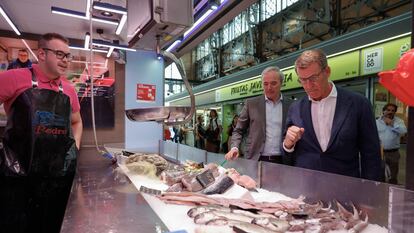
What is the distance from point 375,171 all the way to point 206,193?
103 centimetres

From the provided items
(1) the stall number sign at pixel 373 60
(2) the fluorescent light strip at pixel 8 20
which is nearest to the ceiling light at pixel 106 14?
(2) the fluorescent light strip at pixel 8 20

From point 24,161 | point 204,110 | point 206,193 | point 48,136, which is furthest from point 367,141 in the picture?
point 204,110

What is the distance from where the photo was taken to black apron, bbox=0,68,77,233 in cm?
177

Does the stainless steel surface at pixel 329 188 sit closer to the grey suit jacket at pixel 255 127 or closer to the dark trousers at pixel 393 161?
the grey suit jacket at pixel 255 127

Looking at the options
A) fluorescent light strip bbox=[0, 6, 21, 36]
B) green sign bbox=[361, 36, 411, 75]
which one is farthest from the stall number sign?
fluorescent light strip bbox=[0, 6, 21, 36]

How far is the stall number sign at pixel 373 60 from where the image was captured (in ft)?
14.6

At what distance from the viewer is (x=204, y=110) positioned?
1268 centimetres

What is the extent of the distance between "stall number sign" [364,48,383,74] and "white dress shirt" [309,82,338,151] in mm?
3225

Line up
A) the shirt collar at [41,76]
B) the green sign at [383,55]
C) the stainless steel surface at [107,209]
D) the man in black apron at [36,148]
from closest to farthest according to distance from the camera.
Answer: the stainless steel surface at [107,209]
the man in black apron at [36,148]
the shirt collar at [41,76]
the green sign at [383,55]

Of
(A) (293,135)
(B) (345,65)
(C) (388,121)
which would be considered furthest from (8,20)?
(C) (388,121)

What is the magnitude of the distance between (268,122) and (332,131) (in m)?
0.93

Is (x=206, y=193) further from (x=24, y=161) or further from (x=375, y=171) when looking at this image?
(x=24, y=161)

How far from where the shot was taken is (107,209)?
110 centimetres

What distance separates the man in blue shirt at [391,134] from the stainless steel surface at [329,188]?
3.64m
